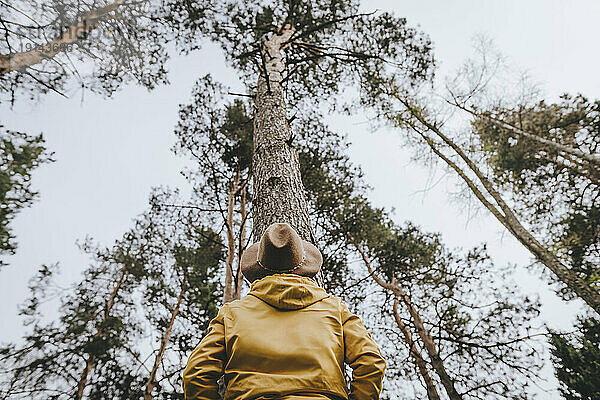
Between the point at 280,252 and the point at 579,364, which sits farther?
the point at 579,364

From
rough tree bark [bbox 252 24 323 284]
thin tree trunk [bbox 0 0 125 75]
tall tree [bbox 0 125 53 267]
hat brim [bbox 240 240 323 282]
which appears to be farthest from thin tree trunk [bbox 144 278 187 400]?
hat brim [bbox 240 240 323 282]

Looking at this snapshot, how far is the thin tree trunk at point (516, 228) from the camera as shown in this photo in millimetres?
5843

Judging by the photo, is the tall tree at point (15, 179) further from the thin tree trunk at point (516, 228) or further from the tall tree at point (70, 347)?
the thin tree trunk at point (516, 228)

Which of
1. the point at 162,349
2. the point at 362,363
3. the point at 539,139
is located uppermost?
the point at 539,139

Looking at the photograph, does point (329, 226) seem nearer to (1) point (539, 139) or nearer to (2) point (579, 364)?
(1) point (539, 139)

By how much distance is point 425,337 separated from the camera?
7797 mm

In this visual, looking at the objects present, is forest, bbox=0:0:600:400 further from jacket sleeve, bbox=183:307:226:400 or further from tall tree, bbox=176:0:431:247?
jacket sleeve, bbox=183:307:226:400

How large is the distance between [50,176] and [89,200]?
1097 centimetres

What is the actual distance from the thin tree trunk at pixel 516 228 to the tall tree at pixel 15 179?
9.12 metres

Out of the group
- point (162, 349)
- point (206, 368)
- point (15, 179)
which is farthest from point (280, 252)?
point (162, 349)

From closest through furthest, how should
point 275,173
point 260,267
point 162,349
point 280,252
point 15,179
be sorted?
point 280,252 < point 260,267 < point 275,173 < point 15,179 < point 162,349

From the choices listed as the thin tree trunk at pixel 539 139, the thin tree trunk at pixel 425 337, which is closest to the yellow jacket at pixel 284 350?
the thin tree trunk at pixel 425 337

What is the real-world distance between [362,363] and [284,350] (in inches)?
14.0

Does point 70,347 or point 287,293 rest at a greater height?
point 70,347
